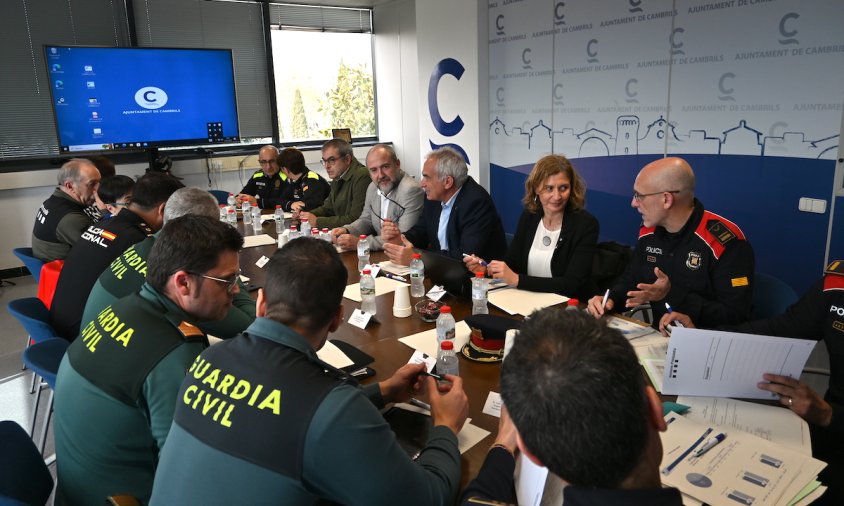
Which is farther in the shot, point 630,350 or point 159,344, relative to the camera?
point 159,344

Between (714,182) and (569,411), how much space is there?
3792mm

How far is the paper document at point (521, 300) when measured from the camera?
236cm

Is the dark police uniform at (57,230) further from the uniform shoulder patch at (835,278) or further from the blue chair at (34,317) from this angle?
the uniform shoulder patch at (835,278)

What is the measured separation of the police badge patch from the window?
6.48 m

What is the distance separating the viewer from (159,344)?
57.1 inches

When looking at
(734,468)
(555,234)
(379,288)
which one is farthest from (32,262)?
(734,468)

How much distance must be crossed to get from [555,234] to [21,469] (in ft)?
7.88

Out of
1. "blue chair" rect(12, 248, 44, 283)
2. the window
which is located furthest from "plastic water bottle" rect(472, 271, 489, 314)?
the window

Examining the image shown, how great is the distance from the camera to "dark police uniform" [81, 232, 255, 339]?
6.83 feet

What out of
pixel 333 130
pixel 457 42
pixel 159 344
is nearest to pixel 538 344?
pixel 159 344

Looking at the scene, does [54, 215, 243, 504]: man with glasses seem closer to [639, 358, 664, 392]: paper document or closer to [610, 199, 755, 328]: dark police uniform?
[639, 358, 664, 392]: paper document

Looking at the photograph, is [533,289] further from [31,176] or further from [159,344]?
[31,176]

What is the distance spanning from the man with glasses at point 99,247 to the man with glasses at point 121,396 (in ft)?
3.69

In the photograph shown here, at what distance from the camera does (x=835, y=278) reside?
1829mm
